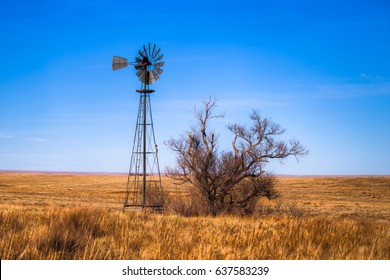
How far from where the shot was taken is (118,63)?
19.0 meters

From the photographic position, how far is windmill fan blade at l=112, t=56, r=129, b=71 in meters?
18.9

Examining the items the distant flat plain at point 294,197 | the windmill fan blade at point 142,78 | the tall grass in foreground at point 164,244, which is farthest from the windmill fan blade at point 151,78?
the tall grass in foreground at point 164,244

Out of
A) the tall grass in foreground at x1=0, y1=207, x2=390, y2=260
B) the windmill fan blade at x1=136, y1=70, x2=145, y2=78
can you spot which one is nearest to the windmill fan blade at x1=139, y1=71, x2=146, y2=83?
the windmill fan blade at x1=136, y1=70, x2=145, y2=78

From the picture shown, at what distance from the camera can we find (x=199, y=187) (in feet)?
69.4

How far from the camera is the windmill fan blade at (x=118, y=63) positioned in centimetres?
1888

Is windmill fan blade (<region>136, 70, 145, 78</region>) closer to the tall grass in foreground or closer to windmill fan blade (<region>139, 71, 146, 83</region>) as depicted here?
windmill fan blade (<region>139, 71, 146, 83</region>)

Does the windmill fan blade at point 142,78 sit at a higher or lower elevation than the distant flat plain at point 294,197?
higher

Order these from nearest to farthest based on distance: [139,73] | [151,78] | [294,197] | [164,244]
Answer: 1. [164,244]
2. [151,78]
3. [139,73]
4. [294,197]

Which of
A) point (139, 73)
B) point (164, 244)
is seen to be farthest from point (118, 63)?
point (164, 244)

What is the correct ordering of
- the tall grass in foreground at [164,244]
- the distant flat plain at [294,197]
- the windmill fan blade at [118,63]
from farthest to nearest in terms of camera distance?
the distant flat plain at [294,197]
the windmill fan blade at [118,63]
the tall grass in foreground at [164,244]

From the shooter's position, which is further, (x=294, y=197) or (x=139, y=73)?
(x=294, y=197)

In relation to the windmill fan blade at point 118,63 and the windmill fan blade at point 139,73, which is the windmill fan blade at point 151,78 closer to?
the windmill fan blade at point 139,73

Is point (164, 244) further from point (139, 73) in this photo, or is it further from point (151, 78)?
point (139, 73)
